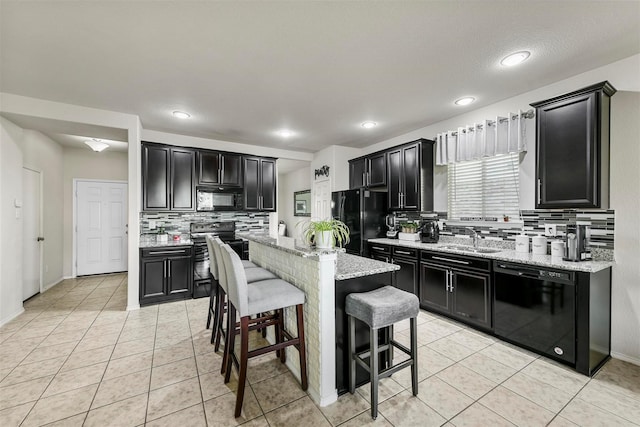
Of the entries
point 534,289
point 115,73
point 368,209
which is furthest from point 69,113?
point 534,289

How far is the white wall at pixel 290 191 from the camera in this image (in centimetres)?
789

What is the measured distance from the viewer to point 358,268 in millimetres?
2061

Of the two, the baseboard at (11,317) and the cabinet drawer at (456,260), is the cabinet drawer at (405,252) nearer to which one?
the cabinet drawer at (456,260)

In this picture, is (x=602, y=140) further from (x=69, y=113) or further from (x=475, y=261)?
(x=69, y=113)

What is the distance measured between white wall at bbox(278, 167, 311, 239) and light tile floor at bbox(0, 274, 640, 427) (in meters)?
A: 5.30

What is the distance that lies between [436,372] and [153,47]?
3.58 m

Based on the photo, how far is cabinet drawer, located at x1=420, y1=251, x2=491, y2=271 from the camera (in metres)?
2.90

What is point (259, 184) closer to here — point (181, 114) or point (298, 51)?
point (181, 114)

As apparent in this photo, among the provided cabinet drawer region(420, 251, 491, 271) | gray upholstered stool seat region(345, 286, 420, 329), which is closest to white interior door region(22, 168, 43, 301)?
gray upholstered stool seat region(345, 286, 420, 329)

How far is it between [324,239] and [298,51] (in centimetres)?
160

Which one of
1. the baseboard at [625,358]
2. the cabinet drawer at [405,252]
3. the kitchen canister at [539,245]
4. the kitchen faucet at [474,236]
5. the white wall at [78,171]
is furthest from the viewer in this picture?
the white wall at [78,171]

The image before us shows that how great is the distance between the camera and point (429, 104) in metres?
3.36

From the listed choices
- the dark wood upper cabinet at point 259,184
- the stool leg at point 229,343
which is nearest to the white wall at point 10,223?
the dark wood upper cabinet at point 259,184

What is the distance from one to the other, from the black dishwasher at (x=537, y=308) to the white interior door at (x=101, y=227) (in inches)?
273
